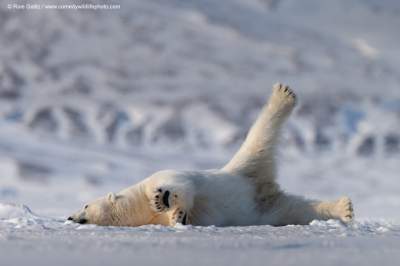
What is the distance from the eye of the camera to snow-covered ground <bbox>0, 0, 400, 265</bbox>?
1723 centimetres

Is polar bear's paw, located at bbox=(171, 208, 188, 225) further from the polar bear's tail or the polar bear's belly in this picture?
the polar bear's tail

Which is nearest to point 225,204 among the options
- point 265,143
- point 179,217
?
point 179,217

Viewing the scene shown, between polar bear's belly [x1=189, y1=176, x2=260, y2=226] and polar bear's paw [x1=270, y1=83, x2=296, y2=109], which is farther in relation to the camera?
polar bear's paw [x1=270, y1=83, x2=296, y2=109]

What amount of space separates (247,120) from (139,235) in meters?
18.0

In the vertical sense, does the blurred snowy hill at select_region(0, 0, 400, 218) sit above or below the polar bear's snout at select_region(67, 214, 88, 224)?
above

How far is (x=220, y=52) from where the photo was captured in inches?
1042

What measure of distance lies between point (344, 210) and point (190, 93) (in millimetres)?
18854

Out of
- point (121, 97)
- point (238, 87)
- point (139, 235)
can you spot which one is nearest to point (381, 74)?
point (238, 87)

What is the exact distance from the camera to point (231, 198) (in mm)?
4207

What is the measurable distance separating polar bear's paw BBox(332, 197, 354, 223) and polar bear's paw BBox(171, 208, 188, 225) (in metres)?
0.87

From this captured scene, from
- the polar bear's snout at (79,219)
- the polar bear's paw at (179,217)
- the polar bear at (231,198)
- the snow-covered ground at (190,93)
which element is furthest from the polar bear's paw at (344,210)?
the snow-covered ground at (190,93)

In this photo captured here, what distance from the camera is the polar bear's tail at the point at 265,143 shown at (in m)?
4.49

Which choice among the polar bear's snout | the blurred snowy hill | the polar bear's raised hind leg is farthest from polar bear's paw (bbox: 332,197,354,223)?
the blurred snowy hill

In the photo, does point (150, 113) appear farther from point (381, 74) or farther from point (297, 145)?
point (381, 74)
